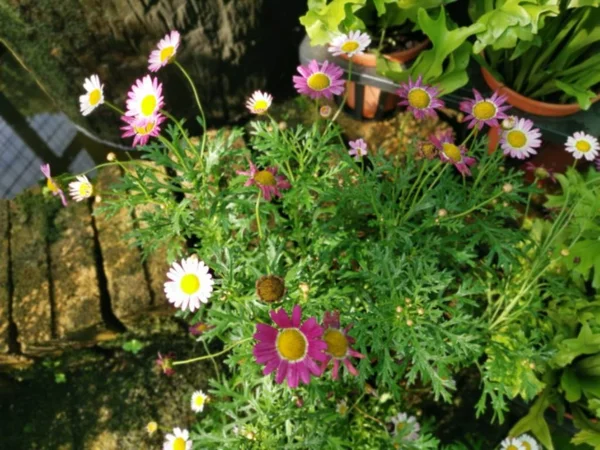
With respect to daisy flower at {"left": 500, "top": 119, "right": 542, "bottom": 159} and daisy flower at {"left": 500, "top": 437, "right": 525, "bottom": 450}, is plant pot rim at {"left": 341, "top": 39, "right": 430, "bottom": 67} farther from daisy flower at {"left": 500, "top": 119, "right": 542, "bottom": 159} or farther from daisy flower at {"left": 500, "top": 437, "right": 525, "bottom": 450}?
daisy flower at {"left": 500, "top": 437, "right": 525, "bottom": 450}

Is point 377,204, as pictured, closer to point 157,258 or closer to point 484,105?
point 484,105

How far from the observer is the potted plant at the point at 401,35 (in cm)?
133

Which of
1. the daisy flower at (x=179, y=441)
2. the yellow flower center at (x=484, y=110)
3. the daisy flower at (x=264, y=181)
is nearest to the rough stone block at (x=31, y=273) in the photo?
the daisy flower at (x=179, y=441)

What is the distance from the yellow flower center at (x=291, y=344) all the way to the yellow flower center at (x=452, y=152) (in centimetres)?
48

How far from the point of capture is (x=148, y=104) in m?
1.00

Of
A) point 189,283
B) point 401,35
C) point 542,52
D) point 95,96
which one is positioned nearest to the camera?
point 189,283

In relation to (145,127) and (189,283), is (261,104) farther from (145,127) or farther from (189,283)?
(189,283)

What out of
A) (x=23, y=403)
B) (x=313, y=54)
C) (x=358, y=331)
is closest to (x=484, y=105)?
(x=358, y=331)

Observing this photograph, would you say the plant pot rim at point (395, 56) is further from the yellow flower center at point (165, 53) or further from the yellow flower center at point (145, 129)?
the yellow flower center at point (145, 129)

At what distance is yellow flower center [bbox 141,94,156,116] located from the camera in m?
0.99

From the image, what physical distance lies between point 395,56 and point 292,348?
1.14 metres

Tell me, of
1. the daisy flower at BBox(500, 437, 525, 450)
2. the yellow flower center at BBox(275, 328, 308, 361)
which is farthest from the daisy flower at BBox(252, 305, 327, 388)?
the daisy flower at BBox(500, 437, 525, 450)

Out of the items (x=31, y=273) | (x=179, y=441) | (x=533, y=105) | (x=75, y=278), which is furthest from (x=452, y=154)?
(x=31, y=273)

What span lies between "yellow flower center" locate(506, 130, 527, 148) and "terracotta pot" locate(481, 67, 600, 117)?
41cm
